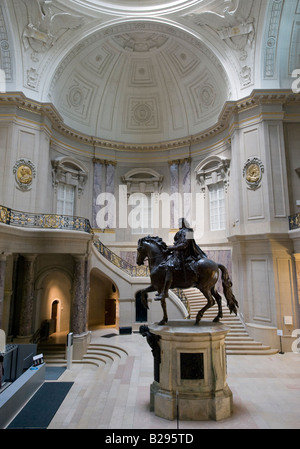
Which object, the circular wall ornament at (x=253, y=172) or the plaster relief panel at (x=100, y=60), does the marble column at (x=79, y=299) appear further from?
the plaster relief panel at (x=100, y=60)

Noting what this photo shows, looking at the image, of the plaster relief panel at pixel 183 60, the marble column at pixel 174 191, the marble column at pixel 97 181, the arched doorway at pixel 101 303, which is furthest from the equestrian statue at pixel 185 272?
the plaster relief panel at pixel 183 60

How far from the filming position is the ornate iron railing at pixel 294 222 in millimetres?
11938

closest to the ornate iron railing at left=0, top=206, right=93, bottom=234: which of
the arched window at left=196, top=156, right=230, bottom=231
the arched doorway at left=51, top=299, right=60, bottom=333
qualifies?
the arched doorway at left=51, top=299, right=60, bottom=333

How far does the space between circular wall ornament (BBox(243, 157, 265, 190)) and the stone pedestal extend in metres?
8.72

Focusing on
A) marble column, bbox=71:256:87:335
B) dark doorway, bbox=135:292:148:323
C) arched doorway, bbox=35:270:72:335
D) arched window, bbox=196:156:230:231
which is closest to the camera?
marble column, bbox=71:256:87:335

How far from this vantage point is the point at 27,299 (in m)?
12.1

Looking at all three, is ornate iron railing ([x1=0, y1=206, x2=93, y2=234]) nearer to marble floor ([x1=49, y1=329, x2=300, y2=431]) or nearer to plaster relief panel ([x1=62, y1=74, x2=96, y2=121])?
marble floor ([x1=49, y1=329, x2=300, y2=431])

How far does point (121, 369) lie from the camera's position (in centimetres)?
933

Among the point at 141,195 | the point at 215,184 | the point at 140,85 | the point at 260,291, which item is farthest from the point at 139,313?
the point at 140,85

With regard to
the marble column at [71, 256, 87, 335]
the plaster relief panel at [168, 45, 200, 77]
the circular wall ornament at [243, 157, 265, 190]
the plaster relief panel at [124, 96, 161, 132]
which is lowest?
the marble column at [71, 256, 87, 335]

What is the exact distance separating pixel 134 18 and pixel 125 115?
5775 mm

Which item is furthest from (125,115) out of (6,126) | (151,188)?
(6,126)

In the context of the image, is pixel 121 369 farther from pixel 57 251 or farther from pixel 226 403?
pixel 57 251

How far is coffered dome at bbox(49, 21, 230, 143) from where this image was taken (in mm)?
16172
